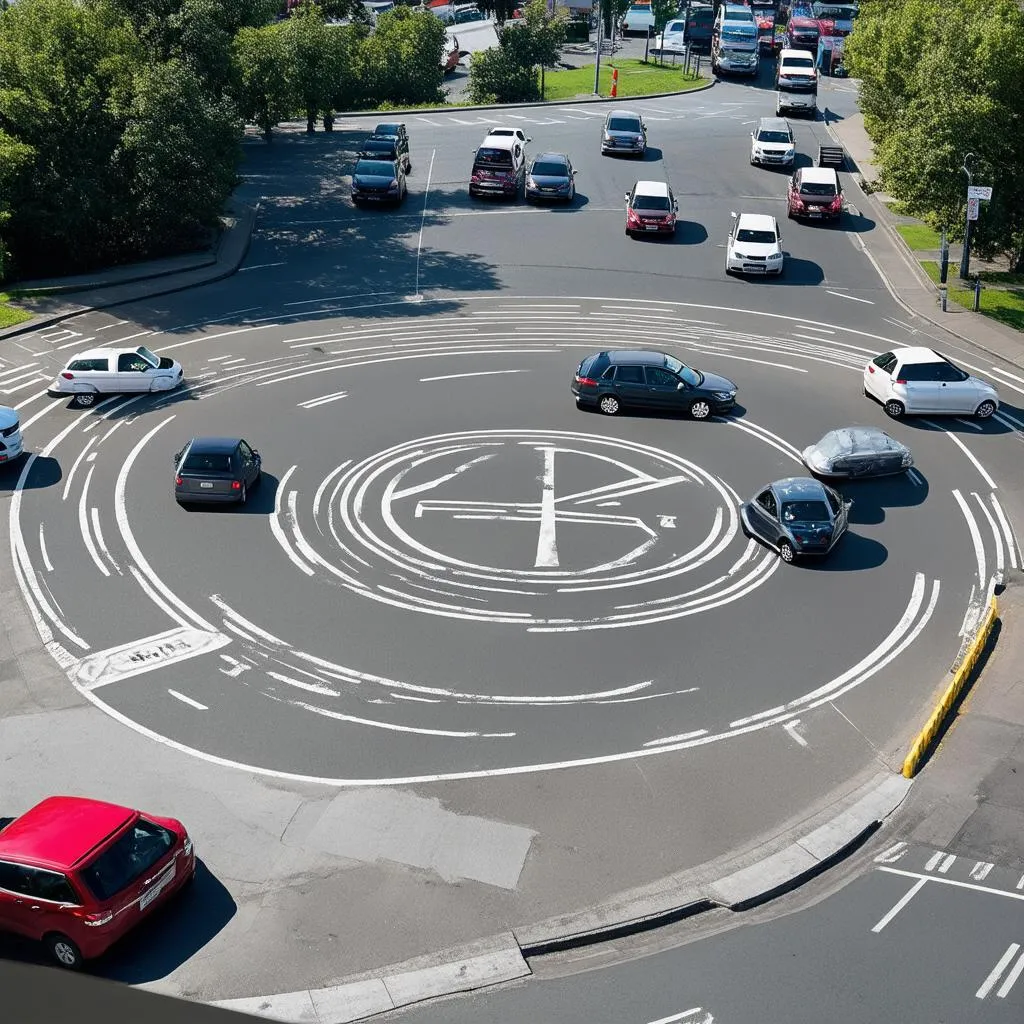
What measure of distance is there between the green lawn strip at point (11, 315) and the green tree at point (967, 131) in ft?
99.8

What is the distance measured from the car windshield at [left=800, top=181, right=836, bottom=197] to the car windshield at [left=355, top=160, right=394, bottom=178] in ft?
56.1

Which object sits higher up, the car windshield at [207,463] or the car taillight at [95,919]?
the car taillight at [95,919]

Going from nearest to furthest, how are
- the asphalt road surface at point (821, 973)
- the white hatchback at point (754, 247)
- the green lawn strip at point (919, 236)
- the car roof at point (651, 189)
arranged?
the asphalt road surface at point (821, 973) → the white hatchback at point (754, 247) → the green lawn strip at point (919, 236) → the car roof at point (651, 189)

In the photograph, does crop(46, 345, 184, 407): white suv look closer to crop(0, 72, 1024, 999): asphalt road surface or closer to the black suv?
crop(0, 72, 1024, 999): asphalt road surface

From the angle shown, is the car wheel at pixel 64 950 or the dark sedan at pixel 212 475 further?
the dark sedan at pixel 212 475

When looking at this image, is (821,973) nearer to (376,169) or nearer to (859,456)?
(859,456)

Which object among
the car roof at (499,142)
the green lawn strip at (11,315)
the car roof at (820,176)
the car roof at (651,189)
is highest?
the car roof at (499,142)

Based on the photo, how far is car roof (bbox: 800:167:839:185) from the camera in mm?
50156

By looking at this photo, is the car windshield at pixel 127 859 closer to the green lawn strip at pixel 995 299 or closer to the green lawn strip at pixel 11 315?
the green lawn strip at pixel 11 315

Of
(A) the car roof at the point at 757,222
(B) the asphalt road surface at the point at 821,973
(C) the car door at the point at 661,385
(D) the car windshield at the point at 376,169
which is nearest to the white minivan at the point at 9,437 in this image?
(C) the car door at the point at 661,385

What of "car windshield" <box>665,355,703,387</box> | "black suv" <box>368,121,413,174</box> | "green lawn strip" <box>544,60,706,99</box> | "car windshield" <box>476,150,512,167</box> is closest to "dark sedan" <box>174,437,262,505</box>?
"car windshield" <box>665,355,703,387</box>

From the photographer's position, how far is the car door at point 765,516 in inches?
1025

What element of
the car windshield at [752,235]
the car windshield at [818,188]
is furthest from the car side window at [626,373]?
the car windshield at [818,188]

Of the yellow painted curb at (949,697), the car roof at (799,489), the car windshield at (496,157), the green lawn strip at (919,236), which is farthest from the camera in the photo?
the car windshield at (496,157)
